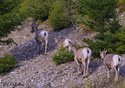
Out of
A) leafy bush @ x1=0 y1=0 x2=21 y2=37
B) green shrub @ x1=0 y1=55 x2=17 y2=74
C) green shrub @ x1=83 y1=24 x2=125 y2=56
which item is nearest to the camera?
green shrub @ x1=83 y1=24 x2=125 y2=56

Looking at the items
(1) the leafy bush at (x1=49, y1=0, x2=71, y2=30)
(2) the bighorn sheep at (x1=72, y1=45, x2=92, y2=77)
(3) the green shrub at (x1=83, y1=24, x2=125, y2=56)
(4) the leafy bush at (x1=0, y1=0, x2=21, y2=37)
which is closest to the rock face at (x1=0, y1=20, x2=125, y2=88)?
(2) the bighorn sheep at (x1=72, y1=45, x2=92, y2=77)

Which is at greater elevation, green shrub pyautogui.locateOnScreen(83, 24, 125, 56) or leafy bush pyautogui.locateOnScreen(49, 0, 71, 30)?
leafy bush pyautogui.locateOnScreen(49, 0, 71, 30)

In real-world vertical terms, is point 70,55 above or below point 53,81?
above

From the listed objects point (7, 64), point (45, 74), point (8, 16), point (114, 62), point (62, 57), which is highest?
point (8, 16)

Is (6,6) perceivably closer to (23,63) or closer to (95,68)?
(23,63)

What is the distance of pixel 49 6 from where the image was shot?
23.9 m

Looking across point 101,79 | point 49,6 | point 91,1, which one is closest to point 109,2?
point 91,1

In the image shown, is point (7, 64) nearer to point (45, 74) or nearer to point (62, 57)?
point (45, 74)

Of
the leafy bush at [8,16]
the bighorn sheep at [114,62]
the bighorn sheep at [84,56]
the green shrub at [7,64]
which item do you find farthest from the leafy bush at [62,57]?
the leafy bush at [8,16]

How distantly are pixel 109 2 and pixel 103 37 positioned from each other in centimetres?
192

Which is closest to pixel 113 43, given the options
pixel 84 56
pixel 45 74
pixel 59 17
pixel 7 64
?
pixel 84 56

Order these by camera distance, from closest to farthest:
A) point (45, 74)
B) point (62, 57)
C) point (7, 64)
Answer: point (45, 74) → point (62, 57) → point (7, 64)

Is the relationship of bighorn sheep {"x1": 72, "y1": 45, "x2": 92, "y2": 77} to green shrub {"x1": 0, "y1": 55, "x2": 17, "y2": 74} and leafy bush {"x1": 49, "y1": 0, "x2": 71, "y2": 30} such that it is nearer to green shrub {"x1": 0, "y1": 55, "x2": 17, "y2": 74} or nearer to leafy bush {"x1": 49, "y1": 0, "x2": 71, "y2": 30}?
green shrub {"x1": 0, "y1": 55, "x2": 17, "y2": 74}

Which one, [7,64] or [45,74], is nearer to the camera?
[45,74]
